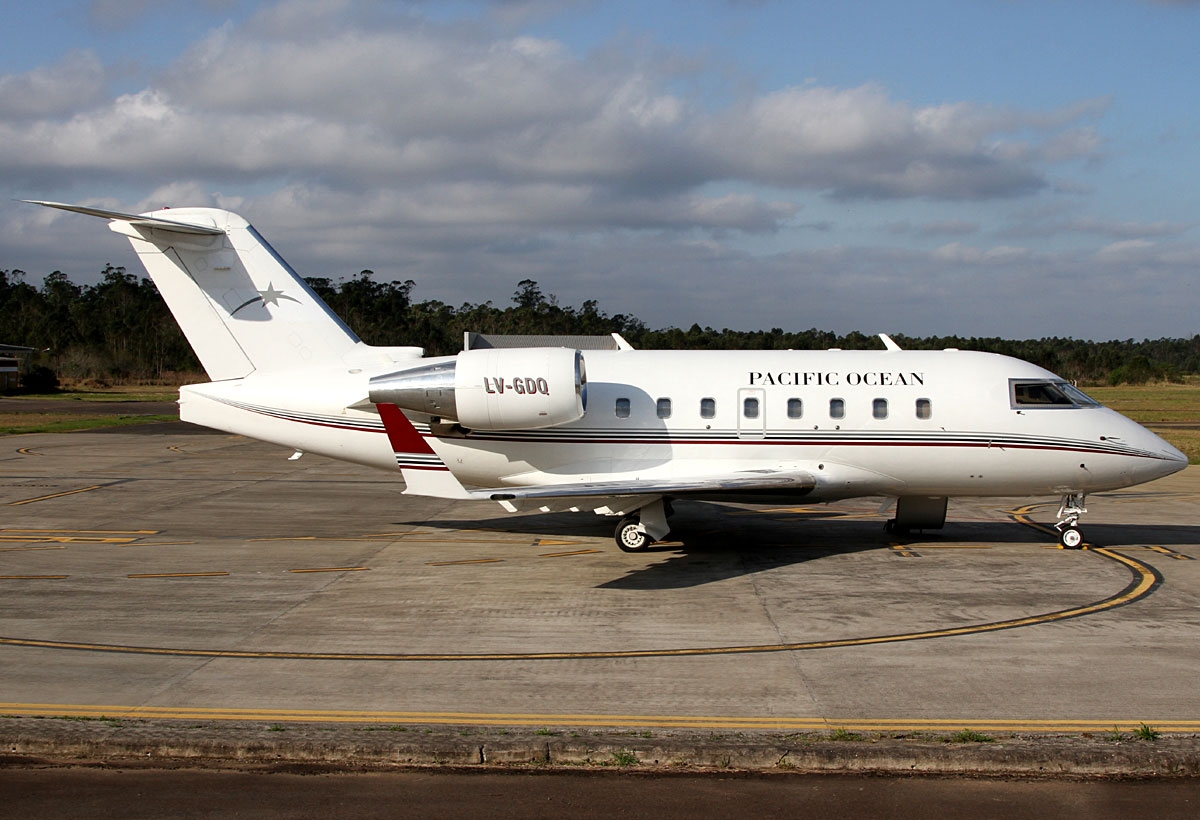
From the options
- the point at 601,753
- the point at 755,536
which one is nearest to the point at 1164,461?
the point at 755,536

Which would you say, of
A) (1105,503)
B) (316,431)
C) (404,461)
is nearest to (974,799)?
(404,461)

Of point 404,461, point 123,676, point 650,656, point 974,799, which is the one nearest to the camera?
point 974,799

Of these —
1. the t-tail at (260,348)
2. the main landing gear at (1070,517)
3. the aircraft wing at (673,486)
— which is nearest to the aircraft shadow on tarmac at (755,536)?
the main landing gear at (1070,517)

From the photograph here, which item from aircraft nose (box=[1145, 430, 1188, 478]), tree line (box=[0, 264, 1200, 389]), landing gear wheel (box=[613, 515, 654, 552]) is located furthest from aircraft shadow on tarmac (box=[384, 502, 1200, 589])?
tree line (box=[0, 264, 1200, 389])

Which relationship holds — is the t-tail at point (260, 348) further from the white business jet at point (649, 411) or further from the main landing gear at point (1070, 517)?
the main landing gear at point (1070, 517)

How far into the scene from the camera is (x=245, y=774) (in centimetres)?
729

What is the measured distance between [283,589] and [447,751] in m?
6.76

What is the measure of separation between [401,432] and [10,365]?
281 feet

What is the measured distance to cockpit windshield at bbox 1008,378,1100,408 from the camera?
16406 mm

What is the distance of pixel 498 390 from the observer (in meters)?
15.6

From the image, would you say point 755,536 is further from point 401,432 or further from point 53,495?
point 53,495

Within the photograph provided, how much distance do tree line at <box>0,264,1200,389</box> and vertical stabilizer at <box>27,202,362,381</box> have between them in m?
68.9

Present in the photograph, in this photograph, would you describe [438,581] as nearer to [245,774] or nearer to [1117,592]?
[245,774]

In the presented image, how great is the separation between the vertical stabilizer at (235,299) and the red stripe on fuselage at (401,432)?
14.0 ft
